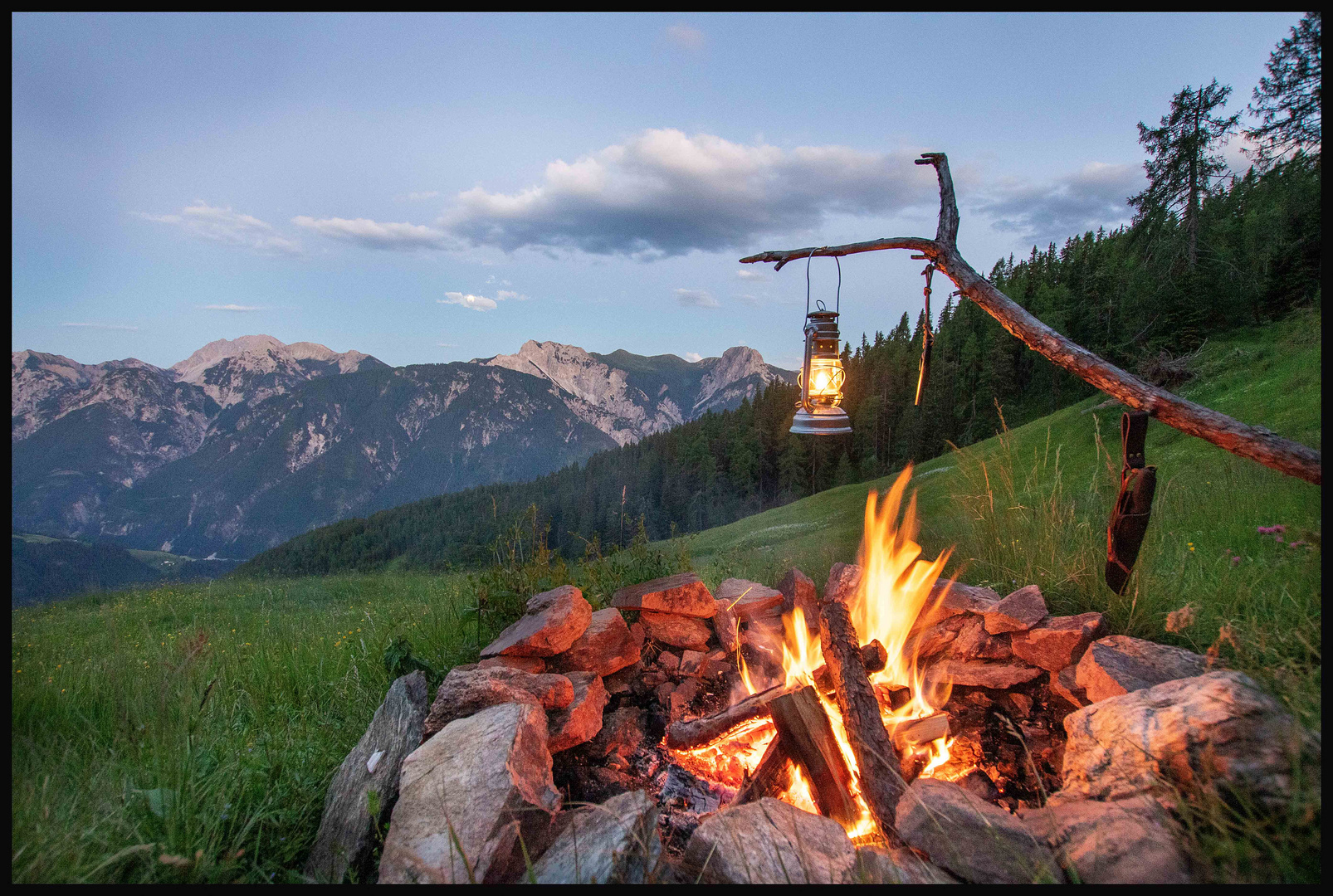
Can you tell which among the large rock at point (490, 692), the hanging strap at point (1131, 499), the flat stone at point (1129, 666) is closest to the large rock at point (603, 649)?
the large rock at point (490, 692)

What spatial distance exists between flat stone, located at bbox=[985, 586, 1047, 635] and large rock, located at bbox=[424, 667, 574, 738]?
2493mm

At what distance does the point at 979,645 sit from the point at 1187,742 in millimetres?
1599

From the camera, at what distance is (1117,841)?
1.71 metres

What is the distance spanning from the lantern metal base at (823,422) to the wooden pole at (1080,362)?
3.12 ft

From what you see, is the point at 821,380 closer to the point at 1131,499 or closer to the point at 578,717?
the point at 1131,499

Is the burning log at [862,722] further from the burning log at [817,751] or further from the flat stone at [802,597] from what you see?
the flat stone at [802,597]

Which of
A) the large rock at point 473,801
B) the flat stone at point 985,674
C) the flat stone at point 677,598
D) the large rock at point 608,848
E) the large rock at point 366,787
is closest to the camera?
the large rock at point 608,848

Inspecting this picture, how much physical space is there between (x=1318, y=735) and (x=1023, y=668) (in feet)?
5.35

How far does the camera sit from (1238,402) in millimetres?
14734

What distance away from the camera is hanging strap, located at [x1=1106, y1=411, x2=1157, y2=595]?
9.16 feet

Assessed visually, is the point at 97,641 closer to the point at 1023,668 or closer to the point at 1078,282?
the point at 1023,668

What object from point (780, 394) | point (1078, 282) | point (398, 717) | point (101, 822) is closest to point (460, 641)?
point (398, 717)

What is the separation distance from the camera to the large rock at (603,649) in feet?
11.4
